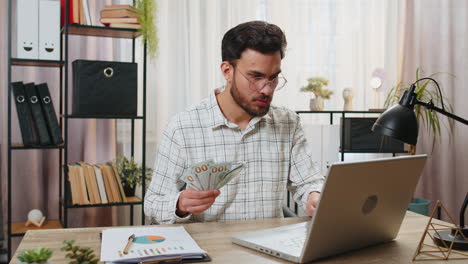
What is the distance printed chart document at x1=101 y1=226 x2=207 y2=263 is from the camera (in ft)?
3.47

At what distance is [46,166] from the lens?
3109mm

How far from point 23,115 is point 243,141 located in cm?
151

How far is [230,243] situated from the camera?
1250 millimetres

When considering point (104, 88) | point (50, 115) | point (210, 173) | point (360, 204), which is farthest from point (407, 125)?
point (50, 115)

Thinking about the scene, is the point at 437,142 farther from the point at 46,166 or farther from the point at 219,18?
the point at 46,166

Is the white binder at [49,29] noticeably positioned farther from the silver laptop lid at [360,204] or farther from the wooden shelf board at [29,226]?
the silver laptop lid at [360,204]

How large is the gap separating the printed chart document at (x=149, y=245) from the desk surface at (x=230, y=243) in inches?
1.4

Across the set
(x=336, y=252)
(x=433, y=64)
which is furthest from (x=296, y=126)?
(x=433, y=64)

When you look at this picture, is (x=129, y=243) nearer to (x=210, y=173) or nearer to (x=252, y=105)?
(x=210, y=173)

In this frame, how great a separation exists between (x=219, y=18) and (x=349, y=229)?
97.6 inches

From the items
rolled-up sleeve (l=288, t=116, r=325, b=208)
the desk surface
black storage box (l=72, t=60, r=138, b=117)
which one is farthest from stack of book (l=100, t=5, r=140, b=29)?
the desk surface

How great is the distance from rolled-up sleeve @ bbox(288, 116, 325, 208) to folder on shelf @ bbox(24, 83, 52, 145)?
1.54m

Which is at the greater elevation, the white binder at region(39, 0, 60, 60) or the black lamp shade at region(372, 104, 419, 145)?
the white binder at region(39, 0, 60, 60)

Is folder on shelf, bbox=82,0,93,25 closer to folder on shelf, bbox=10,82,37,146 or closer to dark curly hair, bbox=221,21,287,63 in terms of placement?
folder on shelf, bbox=10,82,37,146
